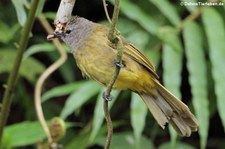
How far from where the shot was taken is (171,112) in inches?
84.3

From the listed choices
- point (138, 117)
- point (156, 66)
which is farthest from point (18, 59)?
point (156, 66)

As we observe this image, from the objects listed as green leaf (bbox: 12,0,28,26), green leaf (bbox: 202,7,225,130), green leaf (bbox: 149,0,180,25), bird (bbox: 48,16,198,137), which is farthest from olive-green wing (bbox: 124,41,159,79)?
green leaf (bbox: 149,0,180,25)

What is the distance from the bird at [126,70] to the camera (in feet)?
6.59

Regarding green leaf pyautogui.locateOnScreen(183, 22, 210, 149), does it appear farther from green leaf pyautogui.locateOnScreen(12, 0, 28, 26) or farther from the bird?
green leaf pyautogui.locateOnScreen(12, 0, 28, 26)

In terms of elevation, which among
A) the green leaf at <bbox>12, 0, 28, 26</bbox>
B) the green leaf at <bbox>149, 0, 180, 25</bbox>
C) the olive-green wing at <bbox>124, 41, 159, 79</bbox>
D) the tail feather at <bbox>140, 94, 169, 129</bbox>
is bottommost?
the tail feather at <bbox>140, 94, 169, 129</bbox>

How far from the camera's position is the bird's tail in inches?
79.0

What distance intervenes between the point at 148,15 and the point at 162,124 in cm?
111

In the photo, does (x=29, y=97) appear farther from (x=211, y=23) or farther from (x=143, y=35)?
(x=211, y=23)

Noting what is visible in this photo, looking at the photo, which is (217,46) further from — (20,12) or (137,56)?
(20,12)

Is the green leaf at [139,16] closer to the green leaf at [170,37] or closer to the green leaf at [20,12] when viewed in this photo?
the green leaf at [170,37]

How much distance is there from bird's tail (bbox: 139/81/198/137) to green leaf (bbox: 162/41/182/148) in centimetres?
45

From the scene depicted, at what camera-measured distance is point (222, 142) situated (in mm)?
3643

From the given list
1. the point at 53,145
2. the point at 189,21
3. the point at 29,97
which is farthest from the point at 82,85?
the point at 29,97

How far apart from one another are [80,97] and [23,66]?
58 centimetres
